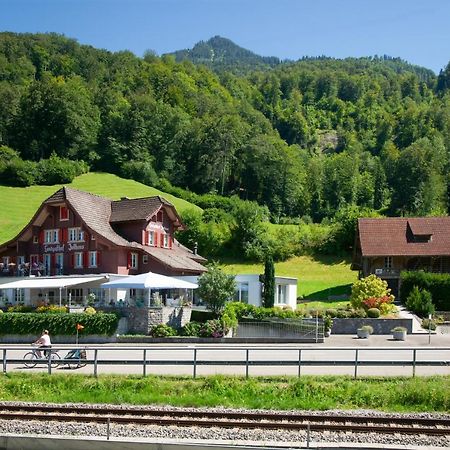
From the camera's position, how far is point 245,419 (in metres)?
17.8

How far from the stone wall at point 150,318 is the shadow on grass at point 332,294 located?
2266 centimetres

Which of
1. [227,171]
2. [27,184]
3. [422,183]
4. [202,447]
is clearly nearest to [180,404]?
[202,447]

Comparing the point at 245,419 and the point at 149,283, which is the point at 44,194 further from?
the point at 245,419

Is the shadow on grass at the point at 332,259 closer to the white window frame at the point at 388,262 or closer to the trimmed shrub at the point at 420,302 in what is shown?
the white window frame at the point at 388,262

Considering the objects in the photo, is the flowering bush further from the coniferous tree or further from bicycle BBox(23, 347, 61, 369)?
bicycle BBox(23, 347, 61, 369)

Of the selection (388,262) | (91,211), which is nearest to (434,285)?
(388,262)

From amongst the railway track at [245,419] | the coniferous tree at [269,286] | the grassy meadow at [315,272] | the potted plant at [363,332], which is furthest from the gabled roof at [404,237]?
the railway track at [245,419]

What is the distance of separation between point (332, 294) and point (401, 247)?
A: 7.71 metres

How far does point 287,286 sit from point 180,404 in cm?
3282

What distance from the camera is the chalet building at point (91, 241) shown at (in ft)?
162

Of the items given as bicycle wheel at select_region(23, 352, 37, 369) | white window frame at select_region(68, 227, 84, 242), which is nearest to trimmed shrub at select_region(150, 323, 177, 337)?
bicycle wheel at select_region(23, 352, 37, 369)

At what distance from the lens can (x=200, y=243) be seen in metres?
81.0

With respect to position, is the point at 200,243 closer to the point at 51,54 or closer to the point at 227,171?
the point at 227,171

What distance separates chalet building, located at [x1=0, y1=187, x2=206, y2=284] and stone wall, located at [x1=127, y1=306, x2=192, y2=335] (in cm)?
1012
